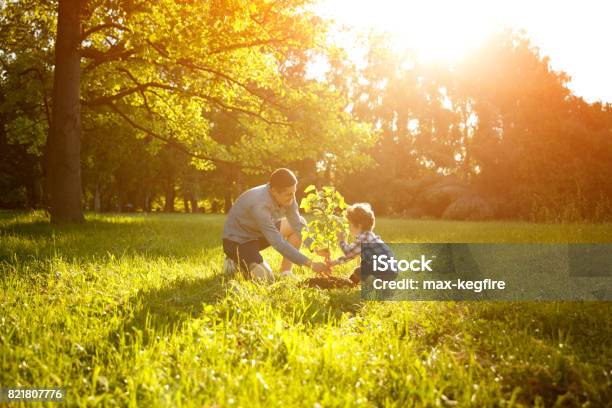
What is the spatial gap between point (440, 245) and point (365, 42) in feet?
23.8

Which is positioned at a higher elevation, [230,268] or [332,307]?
[230,268]

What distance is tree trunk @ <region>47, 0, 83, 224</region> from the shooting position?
12.6 metres

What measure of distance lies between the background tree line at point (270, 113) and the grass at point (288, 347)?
247 inches

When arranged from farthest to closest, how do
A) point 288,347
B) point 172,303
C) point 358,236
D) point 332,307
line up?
point 358,236, point 332,307, point 172,303, point 288,347

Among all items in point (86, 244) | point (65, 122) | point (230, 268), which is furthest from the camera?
point (65, 122)

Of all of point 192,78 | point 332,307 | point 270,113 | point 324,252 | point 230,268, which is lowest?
point 332,307

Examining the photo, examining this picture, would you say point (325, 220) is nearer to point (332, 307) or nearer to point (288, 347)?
point (332, 307)

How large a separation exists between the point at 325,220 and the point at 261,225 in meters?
0.87

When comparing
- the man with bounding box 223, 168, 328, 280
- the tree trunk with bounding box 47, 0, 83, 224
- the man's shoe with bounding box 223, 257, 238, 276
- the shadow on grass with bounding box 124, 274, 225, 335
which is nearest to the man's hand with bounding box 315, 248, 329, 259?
the man with bounding box 223, 168, 328, 280

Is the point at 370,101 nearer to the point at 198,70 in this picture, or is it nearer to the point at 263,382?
the point at 198,70

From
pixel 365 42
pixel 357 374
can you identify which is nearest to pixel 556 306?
pixel 357 374

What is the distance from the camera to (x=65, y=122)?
496 inches

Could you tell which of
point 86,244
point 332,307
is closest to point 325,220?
point 332,307

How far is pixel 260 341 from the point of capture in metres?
3.57
